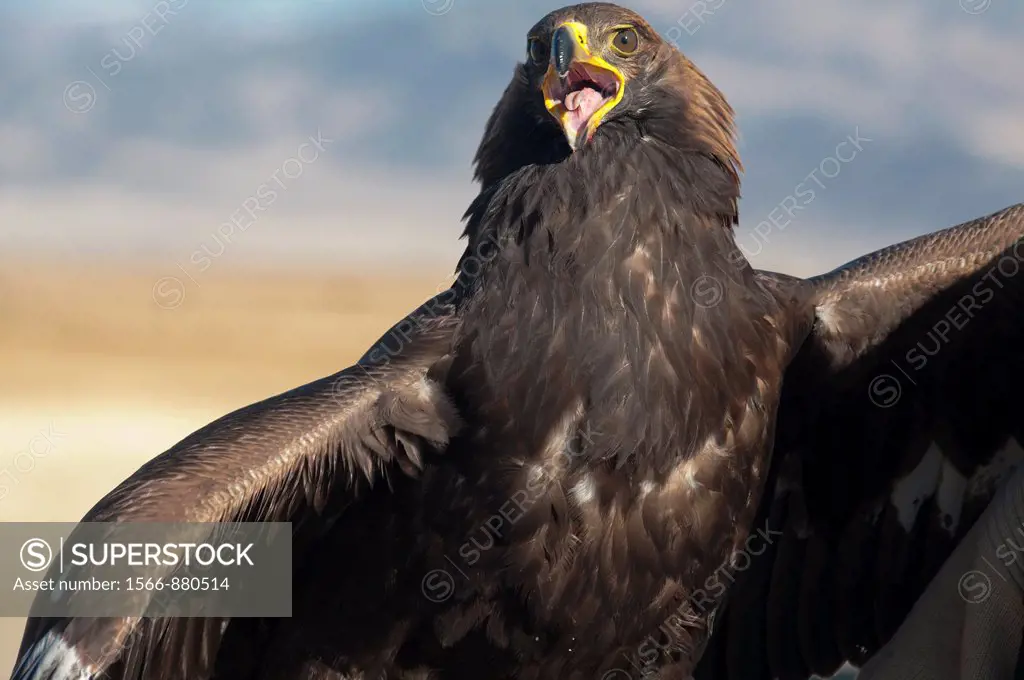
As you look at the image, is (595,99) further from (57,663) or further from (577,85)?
(57,663)

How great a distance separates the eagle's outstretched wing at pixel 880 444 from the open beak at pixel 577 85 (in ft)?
2.87

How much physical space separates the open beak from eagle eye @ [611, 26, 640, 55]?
0.12m

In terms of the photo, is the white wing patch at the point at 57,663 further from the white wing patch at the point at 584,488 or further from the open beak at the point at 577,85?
the open beak at the point at 577,85

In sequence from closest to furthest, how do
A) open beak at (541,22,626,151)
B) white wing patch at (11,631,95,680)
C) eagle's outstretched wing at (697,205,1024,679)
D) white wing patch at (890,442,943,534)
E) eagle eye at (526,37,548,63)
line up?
white wing patch at (11,631,95,680) < open beak at (541,22,626,151) < eagle eye at (526,37,548,63) < eagle's outstretched wing at (697,205,1024,679) < white wing patch at (890,442,943,534)

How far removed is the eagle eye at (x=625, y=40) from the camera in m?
4.50

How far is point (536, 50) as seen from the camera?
14.6 ft

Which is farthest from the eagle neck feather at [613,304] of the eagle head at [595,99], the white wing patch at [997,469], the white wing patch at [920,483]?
the white wing patch at [997,469]

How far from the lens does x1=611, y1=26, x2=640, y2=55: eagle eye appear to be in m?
4.50

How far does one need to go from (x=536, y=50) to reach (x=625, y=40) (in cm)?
31

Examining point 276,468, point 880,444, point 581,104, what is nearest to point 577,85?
point 581,104

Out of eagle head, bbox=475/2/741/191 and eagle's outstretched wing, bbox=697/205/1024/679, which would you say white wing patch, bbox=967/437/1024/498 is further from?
eagle head, bbox=475/2/741/191

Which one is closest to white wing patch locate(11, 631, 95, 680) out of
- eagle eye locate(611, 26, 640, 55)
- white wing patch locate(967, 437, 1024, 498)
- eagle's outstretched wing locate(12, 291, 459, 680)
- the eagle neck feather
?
eagle's outstretched wing locate(12, 291, 459, 680)

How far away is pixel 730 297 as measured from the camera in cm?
436

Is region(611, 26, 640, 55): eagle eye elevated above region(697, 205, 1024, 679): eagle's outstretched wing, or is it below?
above
